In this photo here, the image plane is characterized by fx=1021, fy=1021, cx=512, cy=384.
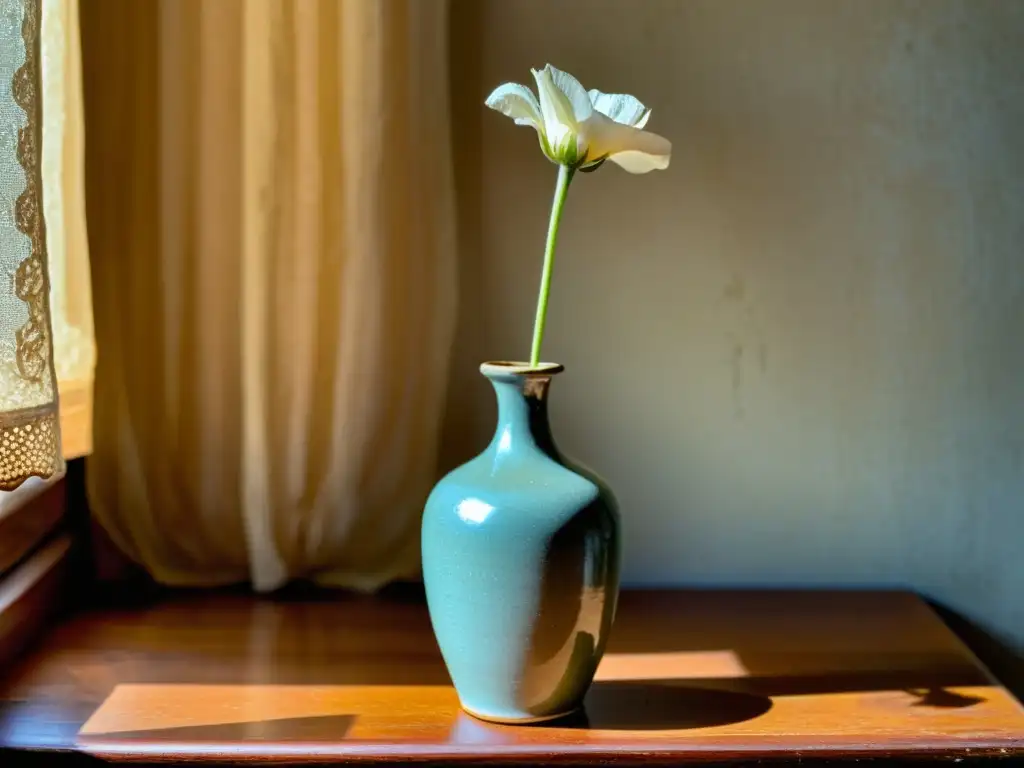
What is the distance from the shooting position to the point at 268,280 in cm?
114

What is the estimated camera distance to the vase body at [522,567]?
845mm

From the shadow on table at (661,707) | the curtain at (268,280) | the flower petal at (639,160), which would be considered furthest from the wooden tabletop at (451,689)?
the flower petal at (639,160)

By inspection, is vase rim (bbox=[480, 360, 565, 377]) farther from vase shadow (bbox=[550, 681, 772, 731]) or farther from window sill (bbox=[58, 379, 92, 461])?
window sill (bbox=[58, 379, 92, 461])

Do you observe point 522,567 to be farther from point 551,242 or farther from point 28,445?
point 28,445

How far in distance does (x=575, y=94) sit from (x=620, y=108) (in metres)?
0.06

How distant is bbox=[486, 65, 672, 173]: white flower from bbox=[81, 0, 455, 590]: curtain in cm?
29

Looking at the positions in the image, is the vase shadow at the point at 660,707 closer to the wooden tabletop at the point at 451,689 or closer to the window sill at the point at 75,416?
the wooden tabletop at the point at 451,689

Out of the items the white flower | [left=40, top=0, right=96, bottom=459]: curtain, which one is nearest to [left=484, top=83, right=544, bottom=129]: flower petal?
the white flower

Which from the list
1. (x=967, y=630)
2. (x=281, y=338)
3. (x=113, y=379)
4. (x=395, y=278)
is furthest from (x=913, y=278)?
(x=113, y=379)

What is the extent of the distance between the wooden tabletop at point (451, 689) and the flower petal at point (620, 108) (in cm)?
53

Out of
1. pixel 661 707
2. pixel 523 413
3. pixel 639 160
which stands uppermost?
pixel 639 160

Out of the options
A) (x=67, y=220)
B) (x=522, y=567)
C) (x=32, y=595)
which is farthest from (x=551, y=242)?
(x=32, y=595)

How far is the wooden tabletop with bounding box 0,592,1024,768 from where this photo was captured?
32.8 inches

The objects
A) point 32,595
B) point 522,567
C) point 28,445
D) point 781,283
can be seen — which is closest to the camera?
point 28,445
